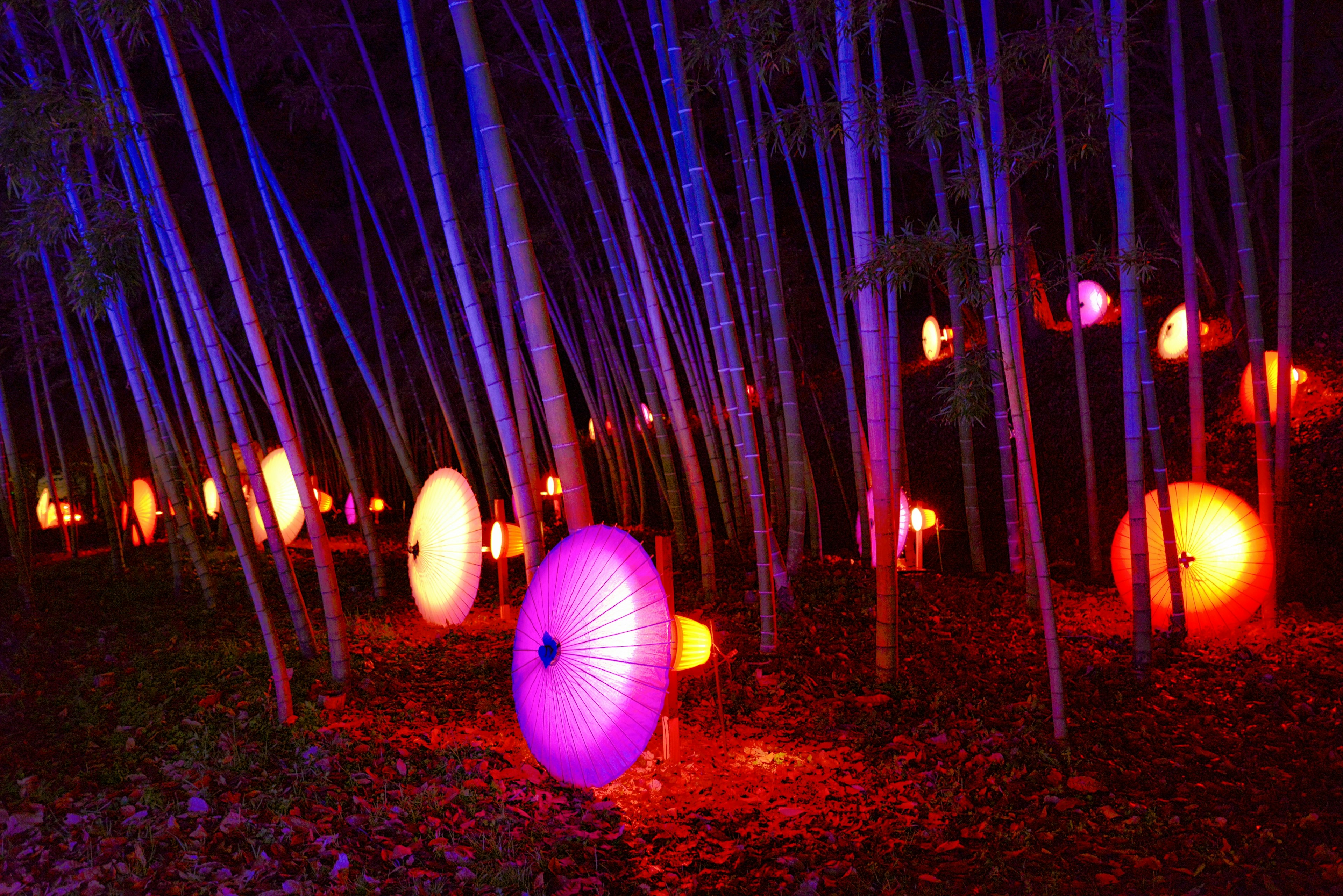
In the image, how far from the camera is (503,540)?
5953mm

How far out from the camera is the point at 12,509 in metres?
6.60

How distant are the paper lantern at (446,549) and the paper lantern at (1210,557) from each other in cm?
388

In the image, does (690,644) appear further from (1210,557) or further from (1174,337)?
(1174,337)

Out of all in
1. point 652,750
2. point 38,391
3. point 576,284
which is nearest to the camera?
point 652,750

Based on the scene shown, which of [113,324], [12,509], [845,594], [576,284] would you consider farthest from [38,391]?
A: [845,594]

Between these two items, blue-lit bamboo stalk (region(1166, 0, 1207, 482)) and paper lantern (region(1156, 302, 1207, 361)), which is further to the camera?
paper lantern (region(1156, 302, 1207, 361))

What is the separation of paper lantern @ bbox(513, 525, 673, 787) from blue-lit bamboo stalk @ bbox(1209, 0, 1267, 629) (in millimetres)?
3731

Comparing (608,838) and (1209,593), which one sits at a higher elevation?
(1209,593)

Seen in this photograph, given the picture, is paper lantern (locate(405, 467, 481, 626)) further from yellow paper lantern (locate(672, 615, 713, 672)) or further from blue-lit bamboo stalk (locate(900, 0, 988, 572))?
blue-lit bamboo stalk (locate(900, 0, 988, 572))

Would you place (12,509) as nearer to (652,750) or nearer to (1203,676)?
(652,750)

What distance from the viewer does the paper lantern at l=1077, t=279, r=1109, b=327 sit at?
37.3ft

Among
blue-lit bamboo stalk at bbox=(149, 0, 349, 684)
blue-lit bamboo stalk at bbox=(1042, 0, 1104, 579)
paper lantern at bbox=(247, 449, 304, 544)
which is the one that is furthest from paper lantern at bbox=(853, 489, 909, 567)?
paper lantern at bbox=(247, 449, 304, 544)

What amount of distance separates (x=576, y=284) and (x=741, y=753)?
6.45 metres

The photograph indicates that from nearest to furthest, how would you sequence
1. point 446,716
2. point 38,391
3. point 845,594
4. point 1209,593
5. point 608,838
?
point 608,838
point 446,716
point 1209,593
point 845,594
point 38,391
